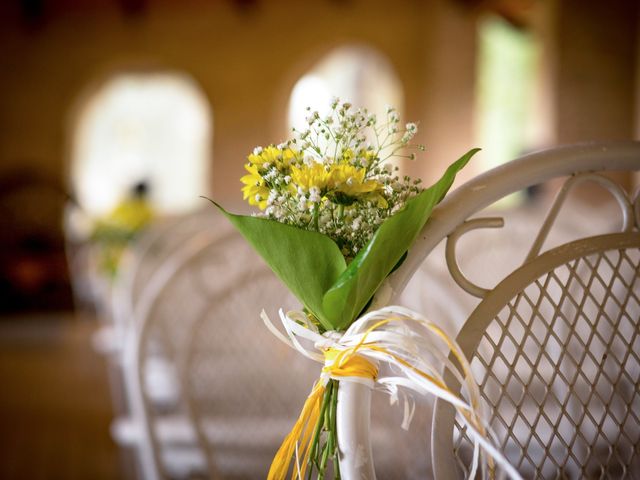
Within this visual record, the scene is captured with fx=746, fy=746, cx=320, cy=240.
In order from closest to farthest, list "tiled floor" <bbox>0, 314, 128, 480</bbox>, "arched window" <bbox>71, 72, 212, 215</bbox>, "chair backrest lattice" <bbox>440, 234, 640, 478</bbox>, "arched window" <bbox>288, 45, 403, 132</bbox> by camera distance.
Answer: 1. "chair backrest lattice" <bbox>440, 234, 640, 478</bbox>
2. "tiled floor" <bbox>0, 314, 128, 480</bbox>
3. "arched window" <bbox>288, 45, 403, 132</bbox>
4. "arched window" <bbox>71, 72, 212, 215</bbox>

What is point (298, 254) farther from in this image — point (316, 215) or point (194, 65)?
point (194, 65)

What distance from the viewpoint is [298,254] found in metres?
0.59

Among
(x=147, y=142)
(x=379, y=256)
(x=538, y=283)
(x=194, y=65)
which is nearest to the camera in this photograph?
(x=379, y=256)

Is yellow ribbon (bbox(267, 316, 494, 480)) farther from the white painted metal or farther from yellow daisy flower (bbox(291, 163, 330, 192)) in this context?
yellow daisy flower (bbox(291, 163, 330, 192))

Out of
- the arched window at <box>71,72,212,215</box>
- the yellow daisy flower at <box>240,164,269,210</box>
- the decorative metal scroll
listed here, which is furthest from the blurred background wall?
the yellow daisy flower at <box>240,164,269,210</box>

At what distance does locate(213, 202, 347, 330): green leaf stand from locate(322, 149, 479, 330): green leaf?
0.04ft

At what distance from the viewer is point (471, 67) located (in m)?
8.18

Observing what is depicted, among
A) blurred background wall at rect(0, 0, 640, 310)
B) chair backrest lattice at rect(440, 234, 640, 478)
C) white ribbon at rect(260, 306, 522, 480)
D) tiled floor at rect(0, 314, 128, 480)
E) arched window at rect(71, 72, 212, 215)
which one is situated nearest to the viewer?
white ribbon at rect(260, 306, 522, 480)

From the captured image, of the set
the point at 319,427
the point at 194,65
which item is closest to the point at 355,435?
the point at 319,427

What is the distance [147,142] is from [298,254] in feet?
38.5

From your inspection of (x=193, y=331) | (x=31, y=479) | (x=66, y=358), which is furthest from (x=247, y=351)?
(x=66, y=358)

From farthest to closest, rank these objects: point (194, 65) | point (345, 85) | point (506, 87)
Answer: point (506, 87) → point (345, 85) → point (194, 65)

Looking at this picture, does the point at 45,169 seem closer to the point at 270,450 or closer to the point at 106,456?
the point at 106,456

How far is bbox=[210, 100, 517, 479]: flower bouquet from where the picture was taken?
57 cm
